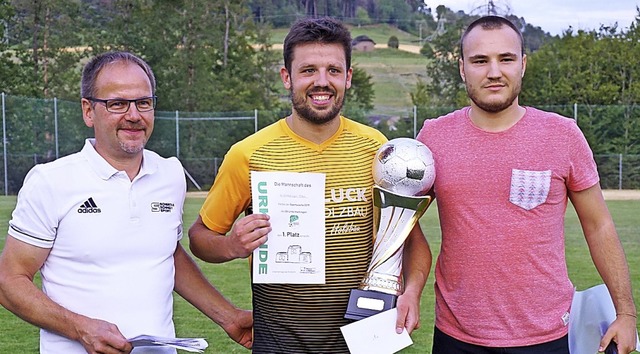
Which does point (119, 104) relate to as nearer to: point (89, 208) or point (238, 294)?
point (89, 208)

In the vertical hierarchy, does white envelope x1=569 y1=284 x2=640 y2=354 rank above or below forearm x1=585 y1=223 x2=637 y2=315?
below

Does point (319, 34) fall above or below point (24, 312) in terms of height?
above

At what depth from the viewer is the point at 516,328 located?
3455mm

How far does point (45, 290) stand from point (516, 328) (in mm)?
1811

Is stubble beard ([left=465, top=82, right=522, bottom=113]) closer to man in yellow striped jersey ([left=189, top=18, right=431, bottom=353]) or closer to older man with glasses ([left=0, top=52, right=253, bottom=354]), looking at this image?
man in yellow striped jersey ([left=189, top=18, right=431, bottom=353])

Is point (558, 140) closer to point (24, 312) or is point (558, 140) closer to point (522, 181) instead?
point (522, 181)

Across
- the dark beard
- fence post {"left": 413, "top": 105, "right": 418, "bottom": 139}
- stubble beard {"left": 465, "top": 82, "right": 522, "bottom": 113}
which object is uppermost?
stubble beard {"left": 465, "top": 82, "right": 522, "bottom": 113}

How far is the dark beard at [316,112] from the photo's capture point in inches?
136

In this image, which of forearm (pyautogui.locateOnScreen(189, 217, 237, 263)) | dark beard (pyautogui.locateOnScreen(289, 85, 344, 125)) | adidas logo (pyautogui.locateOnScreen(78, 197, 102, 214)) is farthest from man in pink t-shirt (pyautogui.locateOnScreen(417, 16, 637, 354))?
adidas logo (pyautogui.locateOnScreen(78, 197, 102, 214))

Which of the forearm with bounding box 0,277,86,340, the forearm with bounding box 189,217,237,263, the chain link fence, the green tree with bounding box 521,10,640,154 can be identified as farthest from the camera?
the green tree with bounding box 521,10,640,154

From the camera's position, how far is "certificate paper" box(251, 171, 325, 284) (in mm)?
3424

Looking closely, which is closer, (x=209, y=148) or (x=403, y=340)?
(x=403, y=340)

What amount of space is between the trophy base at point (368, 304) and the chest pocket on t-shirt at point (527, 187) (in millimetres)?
615

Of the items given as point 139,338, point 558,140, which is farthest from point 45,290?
point 558,140
